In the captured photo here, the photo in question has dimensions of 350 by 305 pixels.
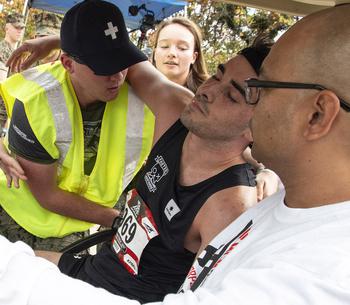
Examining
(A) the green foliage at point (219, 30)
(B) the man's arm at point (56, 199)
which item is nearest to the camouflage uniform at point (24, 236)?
(B) the man's arm at point (56, 199)

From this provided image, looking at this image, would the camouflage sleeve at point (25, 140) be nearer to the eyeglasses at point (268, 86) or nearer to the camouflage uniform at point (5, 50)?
the eyeglasses at point (268, 86)

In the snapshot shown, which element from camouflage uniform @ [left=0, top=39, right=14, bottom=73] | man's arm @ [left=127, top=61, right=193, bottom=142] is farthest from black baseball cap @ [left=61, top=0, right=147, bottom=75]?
camouflage uniform @ [left=0, top=39, right=14, bottom=73]

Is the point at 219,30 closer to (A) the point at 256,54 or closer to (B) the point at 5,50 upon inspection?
(B) the point at 5,50

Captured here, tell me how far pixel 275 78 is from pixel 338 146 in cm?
24

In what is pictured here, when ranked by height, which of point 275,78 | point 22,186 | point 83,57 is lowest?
point 22,186

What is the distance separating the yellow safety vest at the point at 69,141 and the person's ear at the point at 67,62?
49 millimetres

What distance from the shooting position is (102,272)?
195cm

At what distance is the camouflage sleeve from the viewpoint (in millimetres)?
1990

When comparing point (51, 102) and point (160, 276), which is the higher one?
point (51, 102)

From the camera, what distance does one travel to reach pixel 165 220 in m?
1.78

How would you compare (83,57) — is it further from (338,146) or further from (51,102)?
(338,146)

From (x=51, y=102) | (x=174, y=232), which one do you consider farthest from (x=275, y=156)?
(x=51, y=102)

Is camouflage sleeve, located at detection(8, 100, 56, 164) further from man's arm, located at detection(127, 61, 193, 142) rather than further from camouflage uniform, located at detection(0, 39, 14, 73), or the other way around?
camouflage uniform, located at detection(0, 39, 14, 73)

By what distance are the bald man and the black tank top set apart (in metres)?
0.33
